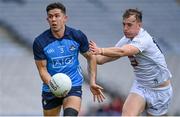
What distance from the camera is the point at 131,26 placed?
7.51m

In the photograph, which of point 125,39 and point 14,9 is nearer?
point 125,39

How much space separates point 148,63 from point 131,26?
534 mm

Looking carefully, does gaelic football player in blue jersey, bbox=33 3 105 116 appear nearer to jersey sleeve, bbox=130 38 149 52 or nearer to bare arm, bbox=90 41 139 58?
bare arm, bbox=90 41 139 58

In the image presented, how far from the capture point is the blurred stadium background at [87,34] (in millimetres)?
13289

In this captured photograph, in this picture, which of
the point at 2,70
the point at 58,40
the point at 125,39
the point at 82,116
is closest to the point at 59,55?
the point at 58,40

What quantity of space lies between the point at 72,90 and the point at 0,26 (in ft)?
22.2

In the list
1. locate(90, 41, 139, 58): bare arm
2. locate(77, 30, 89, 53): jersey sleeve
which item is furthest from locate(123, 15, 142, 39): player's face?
locate(77, 30, 89, 53): jersey sleeve

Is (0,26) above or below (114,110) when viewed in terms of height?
above

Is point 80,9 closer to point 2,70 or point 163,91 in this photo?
point 2,70

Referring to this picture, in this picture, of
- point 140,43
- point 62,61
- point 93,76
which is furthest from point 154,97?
point 62,61

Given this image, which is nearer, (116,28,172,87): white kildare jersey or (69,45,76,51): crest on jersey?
(69,45,76,51): crest on jersey

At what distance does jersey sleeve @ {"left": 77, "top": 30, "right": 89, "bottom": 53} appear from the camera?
7.42 m

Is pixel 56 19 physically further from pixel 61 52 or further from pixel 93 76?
pixel 93 76

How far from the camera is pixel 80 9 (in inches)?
559
